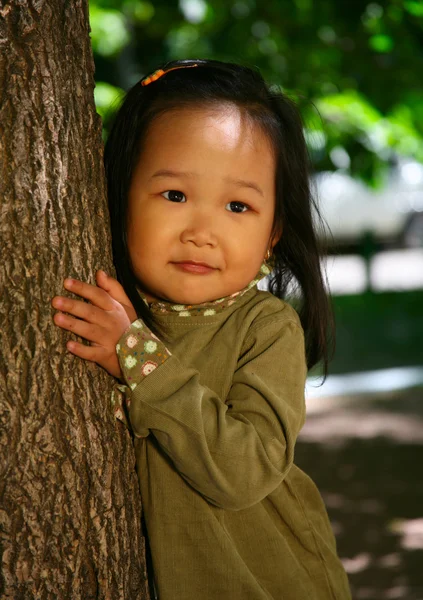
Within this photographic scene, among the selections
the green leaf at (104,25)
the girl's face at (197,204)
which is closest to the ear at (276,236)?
the girl's face at (197,204)

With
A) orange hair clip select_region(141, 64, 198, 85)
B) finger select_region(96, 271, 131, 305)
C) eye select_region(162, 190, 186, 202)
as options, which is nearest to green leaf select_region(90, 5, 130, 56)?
orange hair clip select_region(141, 64, 198, 85)

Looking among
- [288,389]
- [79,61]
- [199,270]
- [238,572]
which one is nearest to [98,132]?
[79,61]

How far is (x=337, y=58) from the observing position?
5.70 meters

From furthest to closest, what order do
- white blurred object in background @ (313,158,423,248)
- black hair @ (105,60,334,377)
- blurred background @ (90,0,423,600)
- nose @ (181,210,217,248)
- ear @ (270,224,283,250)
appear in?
white blurred object in background @ (313,158,423,248)
blurred background @ (90,0,423,600)
ear @ (270,224,283,250)
black hair @ (105,60,334,377)
nose @ (181,210,217,248)

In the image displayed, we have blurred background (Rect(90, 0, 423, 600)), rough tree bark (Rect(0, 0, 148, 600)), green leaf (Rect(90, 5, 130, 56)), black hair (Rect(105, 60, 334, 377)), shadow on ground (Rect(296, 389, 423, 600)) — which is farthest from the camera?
green leaf (Rect(90, 5, 130, 56))

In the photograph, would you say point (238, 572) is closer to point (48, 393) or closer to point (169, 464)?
point (169, 464)

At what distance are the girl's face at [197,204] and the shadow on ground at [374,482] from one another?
2.33 m

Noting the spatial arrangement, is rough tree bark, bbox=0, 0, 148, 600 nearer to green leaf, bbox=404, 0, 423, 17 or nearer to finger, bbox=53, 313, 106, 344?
finger, bbox=53, 313, 106, 344

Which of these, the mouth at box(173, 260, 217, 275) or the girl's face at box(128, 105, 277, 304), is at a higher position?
the girl's face at box(128, 105, 277, 304)

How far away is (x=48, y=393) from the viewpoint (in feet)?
5.82

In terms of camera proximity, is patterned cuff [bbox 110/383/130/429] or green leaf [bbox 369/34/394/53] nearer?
patterned cuff [bbox 110/383/130/429]

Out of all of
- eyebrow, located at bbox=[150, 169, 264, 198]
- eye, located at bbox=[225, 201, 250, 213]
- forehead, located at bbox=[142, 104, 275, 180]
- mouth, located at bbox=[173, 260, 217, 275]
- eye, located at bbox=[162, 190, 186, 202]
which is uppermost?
forehead, located at bbox=[142, 104, 275, 180]

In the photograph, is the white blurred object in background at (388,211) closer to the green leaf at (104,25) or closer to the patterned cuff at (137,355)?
the green leaf at (104,25)

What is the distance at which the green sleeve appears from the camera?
1.81 meters
